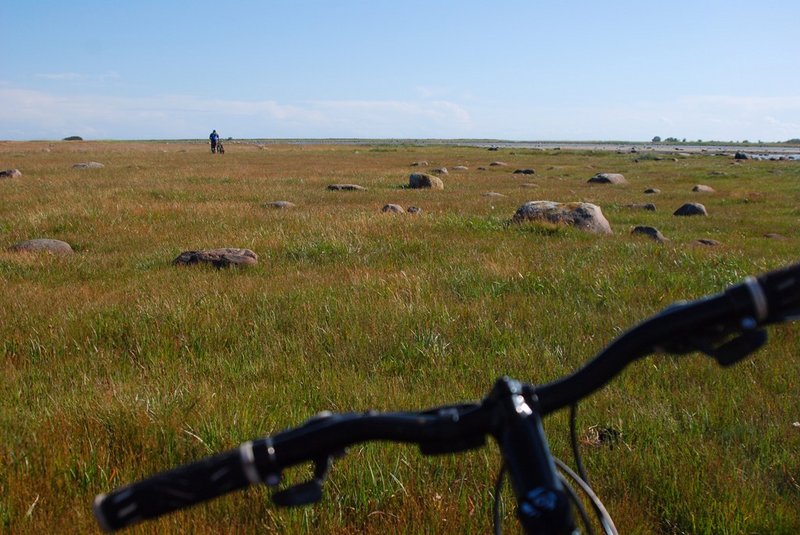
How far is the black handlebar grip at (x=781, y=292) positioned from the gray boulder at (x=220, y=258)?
28.0 ft

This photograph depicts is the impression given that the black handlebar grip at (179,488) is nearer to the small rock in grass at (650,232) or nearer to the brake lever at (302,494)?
the brake lever at (302,494)

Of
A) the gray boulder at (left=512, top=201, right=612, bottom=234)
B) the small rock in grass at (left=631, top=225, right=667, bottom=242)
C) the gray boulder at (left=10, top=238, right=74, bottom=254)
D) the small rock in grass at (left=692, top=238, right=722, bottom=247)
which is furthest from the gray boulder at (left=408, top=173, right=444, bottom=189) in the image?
the gray boulder at (left=10, top=238, right=74, bottom=254)

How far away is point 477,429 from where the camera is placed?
949 mm

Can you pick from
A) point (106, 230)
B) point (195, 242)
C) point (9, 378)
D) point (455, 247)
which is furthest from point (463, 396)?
point (106, 230)

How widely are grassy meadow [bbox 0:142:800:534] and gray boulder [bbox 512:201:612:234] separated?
1399 millimetres

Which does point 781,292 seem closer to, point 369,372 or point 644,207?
point 369,372

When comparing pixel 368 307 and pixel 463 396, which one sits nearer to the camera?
pixel 463 396

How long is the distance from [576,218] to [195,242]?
7.68 meters

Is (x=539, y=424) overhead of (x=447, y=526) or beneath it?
overhead

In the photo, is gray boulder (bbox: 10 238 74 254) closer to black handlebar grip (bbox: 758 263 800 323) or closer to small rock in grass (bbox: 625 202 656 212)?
black handlebar grip (bbox: 758 263 800 323)

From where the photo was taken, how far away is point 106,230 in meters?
12.7

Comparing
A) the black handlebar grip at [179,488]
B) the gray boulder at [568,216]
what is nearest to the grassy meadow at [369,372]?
the gray boulder at [568,216]

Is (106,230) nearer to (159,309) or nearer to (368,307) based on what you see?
(159,309)

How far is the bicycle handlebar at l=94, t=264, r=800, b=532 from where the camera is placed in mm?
882
